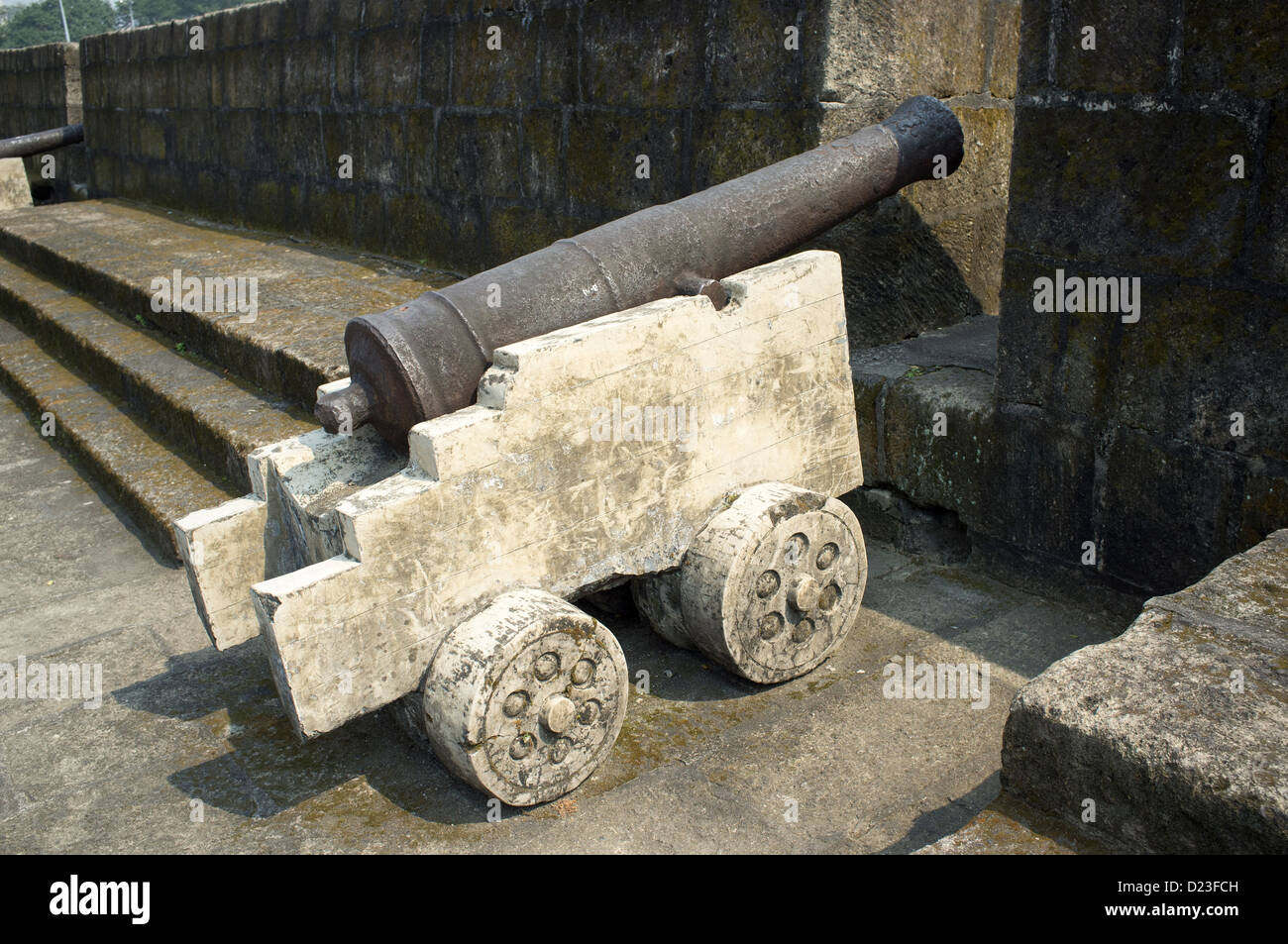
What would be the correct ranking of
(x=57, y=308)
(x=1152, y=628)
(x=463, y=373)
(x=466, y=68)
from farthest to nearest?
(x=57, y=308)
(x=466, y=68)
(x=463, y=373)
(x=1152, y=628)

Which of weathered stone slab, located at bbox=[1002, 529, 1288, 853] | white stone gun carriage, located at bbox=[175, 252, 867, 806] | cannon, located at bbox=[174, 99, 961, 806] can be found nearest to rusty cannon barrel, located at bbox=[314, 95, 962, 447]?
cannon, located at bbox=[174, 99, 961, 806]

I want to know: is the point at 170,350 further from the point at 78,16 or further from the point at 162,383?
the point at 78,16

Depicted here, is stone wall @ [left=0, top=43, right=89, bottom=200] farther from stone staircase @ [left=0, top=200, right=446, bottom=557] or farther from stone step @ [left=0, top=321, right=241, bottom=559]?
stone step @ [left=0, top=321, right=241, bottom=559]

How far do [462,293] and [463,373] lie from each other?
0.81ft

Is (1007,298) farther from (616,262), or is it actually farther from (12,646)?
(12,646)

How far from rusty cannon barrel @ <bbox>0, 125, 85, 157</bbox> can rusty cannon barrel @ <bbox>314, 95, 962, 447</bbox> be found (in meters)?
11.4

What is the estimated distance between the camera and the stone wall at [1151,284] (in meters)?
2.95

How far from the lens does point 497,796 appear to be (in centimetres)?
264

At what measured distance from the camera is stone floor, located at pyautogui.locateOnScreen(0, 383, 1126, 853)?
104 inches

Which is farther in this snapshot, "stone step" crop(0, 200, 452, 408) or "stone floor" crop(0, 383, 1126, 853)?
"stone step" crop(0, 200, 452, 408)

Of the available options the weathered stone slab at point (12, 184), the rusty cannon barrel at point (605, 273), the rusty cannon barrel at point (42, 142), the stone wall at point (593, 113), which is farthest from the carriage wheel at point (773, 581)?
the rusty cannon barrel at point (42, 142)

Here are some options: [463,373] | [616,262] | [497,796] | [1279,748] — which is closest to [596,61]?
[616,262]

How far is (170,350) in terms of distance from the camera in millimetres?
6297

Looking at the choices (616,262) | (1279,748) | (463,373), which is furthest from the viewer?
(616,262)
